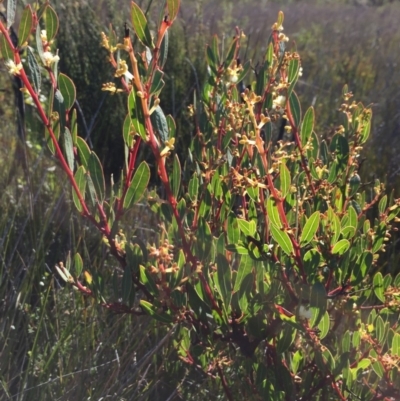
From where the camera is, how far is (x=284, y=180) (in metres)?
1.46

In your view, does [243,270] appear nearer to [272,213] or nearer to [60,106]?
[272,213]

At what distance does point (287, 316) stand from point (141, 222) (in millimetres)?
1466

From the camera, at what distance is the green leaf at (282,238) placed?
1433 millimetres

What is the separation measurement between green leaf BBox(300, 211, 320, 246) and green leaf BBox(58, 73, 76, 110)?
568mm

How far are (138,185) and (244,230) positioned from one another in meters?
0.26

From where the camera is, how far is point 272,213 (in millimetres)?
1447

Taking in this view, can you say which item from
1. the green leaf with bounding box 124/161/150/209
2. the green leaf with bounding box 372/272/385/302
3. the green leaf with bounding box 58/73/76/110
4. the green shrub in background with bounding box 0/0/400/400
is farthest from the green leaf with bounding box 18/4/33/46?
the green leaf with bounding box 372/272/385/302

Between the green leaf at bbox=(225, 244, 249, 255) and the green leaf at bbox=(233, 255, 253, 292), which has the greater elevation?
the green leaf at bbox=(225, 244, 249, 255)

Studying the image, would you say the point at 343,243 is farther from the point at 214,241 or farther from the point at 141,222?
the point at 141,222

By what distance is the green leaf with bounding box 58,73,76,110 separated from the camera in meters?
1.54

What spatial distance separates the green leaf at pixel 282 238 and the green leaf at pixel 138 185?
0.98 feet

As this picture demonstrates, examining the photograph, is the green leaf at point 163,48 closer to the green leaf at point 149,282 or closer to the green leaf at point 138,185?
the green leaf at point 138,185

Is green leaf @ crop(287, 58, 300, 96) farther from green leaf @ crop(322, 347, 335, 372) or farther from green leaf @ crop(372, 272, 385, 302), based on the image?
green leaf @ crop(322, 347, 335, 372)

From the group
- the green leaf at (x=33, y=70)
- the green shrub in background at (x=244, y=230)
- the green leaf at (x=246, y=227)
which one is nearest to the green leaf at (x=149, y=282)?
the green shrub in background at (x=244, y=230)
